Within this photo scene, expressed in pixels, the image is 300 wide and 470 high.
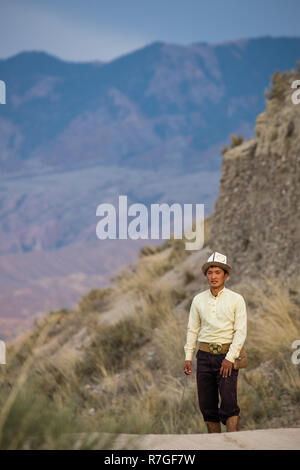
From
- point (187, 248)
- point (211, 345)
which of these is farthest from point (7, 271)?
point (211, 345)

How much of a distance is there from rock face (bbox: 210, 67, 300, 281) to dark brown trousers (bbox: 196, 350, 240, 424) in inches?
208

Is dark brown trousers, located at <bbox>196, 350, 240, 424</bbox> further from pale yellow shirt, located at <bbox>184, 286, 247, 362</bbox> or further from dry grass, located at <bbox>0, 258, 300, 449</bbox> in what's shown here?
dry grass, located at <bbox>0, 258, 300, 449</bbox>

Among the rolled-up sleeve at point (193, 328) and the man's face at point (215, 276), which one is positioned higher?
the man's face at point (215, 276)

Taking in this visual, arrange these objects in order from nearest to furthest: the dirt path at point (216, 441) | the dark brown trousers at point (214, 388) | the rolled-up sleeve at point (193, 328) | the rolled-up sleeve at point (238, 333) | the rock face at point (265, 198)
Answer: the dirt path at point (216, 441) → the rolled-up sleeve at point (238, 333) → the dark brown trousers at point (214, 388) → the rolled-up sleeve at point (193, 328) → the rock face at point (265, 198)

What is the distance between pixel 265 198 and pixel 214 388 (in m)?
6.89

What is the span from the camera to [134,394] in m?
8.95

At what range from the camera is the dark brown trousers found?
4.56m

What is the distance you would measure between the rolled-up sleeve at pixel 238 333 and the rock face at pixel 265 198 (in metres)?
5.33

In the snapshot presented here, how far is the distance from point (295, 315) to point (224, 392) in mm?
4276

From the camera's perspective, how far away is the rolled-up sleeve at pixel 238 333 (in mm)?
4449

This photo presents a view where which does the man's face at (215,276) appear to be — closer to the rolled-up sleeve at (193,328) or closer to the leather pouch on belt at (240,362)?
the rolled-up sleeve at (193,328)

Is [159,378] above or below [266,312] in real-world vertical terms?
below

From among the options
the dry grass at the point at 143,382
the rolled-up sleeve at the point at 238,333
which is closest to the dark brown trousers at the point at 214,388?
the rolled-up sleeve at the point at 238,333
